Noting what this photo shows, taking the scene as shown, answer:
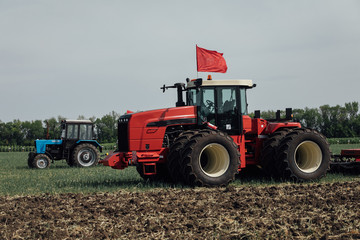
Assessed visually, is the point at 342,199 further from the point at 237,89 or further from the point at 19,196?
the point at 19,196

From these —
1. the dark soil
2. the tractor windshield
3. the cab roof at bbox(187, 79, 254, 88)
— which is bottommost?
the dark soil

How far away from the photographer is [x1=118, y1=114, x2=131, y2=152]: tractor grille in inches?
455

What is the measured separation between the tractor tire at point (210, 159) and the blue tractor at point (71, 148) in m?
11.1

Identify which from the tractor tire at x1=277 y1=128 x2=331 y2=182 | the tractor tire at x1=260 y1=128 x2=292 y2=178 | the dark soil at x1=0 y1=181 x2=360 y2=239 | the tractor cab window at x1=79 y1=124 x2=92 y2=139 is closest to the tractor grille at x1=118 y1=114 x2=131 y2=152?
the dark soil at x1=0 y1=181 x2=360 y2=239

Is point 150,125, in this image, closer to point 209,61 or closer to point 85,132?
point 209,61

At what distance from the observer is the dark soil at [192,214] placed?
6645 millimetres

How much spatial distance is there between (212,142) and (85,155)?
11.8 metres

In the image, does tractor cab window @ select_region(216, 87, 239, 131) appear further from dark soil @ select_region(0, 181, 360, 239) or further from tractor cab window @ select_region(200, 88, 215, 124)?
dark soil @ select_region(0, 181, 360, 239)

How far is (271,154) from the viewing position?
11.9m

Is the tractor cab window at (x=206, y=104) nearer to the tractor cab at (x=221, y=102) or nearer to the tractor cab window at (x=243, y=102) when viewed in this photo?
the tractor cab at (x=221, y=102)

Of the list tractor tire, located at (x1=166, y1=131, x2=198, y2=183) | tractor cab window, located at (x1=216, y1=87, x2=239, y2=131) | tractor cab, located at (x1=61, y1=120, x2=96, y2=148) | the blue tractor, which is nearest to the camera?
tractor tire, located at (x1=166, y1=131, x2=198, y2=183)

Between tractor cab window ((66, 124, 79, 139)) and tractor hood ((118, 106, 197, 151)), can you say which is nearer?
tractor hood ((118, 106, 197, 151))

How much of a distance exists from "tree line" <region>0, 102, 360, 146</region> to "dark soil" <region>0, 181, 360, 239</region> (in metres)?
79.2

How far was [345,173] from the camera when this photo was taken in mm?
13398
